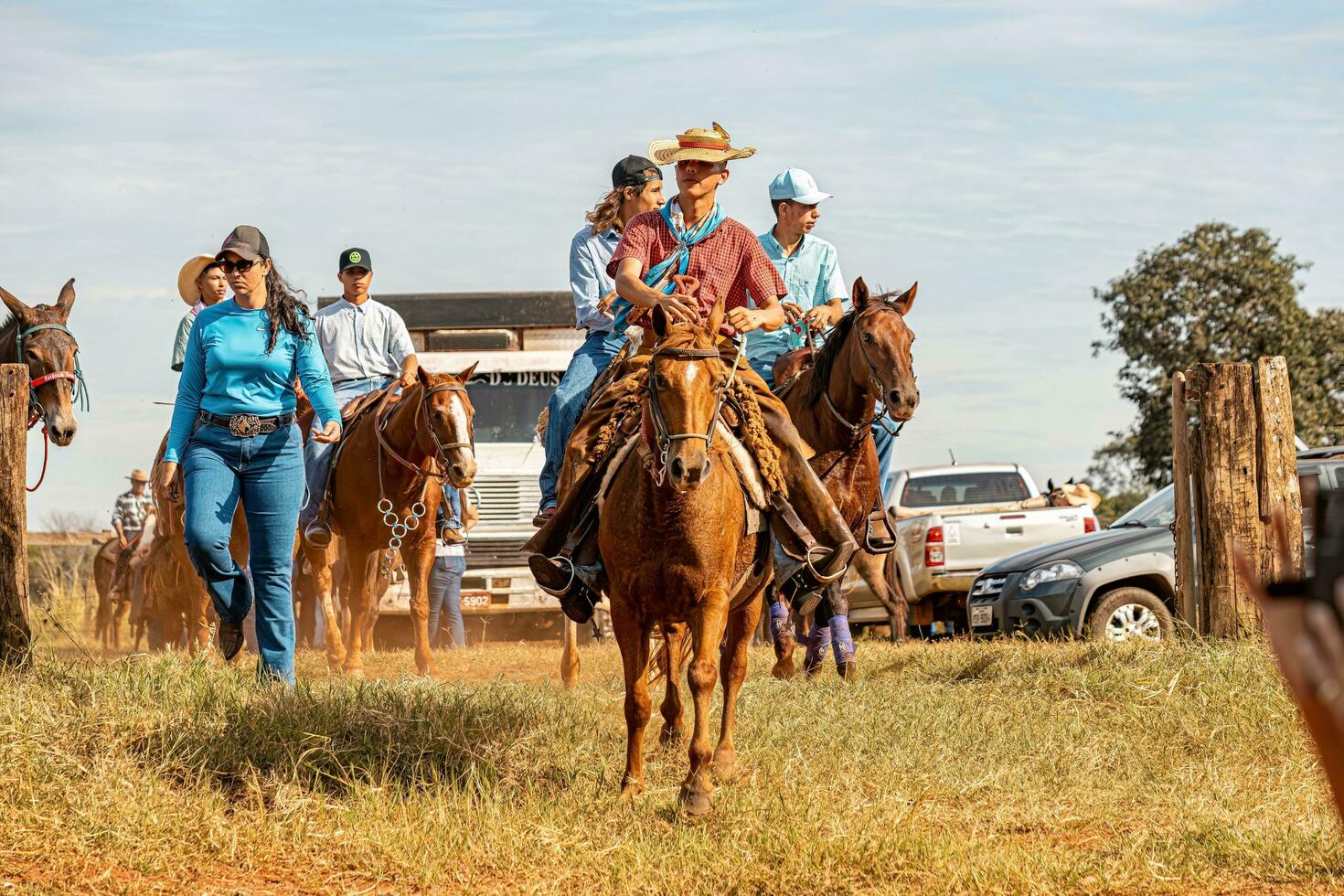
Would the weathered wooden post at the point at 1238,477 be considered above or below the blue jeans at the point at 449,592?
above

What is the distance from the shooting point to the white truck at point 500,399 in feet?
60.1

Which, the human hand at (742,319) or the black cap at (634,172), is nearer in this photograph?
the human hand at (742,319)

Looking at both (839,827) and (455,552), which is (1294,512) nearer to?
(839,827)

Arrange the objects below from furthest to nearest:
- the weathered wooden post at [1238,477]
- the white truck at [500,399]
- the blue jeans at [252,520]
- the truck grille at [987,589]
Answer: the white truck at [500,399], the truck grille at [987,589], the weathered wooden post at [1238,477], the blue jeans at [252,520]

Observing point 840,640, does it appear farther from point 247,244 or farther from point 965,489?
point 965,489

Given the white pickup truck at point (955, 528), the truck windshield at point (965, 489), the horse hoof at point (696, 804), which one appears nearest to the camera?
the horse hoof at point (696, 804)

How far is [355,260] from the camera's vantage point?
13891 mm

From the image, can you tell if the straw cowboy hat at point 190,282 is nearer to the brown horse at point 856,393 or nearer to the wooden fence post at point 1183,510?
the brown horse at point 856,393

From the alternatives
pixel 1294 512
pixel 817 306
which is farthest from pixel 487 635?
pixel 1294 512

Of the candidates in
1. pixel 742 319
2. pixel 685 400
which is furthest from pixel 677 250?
pixel 685 400

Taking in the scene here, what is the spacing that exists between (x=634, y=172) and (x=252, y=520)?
374 cm

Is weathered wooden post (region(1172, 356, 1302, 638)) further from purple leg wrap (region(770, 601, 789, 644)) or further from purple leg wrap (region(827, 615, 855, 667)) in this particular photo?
purple leg wrap (region(770, 601, 789, 644))

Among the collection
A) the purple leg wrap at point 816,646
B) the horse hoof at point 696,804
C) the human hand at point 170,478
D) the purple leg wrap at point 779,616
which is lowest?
the horse hoof at point 696,804

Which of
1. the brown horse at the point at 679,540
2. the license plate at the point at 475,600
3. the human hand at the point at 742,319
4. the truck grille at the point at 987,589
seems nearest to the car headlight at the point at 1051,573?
the truck grille at the point at 987,589
